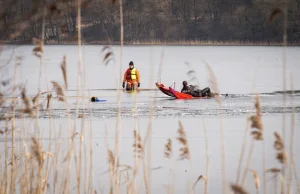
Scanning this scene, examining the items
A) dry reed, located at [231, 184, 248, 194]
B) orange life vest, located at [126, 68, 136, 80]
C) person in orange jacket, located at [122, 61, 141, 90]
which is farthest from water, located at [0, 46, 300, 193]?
dry reed, located at [231, 184, 248, 194]

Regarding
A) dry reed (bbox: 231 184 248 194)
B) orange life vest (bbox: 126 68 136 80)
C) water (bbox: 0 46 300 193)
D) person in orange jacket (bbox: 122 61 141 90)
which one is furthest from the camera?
orange life vest (bbox: 126 68 136 80)

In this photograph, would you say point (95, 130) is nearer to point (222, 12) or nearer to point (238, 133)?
point (238, 133)

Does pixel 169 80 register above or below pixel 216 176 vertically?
above

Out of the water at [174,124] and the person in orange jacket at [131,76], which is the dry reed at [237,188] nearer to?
the water at [174,124]

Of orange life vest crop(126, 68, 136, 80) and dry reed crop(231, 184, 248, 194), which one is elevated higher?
orange life vest crop(126, 68, 136, 80)

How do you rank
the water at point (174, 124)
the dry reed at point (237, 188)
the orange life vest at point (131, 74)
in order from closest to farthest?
the dry reed at point (237, 188), the water at point (174, 124), the orange life vest at point (131, 74)

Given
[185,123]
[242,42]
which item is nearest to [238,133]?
[185,123]

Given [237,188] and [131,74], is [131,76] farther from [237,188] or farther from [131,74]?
[237,188]

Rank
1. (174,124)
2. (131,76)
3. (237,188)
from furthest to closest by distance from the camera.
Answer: (131,76) → (174,124) → (237,188)

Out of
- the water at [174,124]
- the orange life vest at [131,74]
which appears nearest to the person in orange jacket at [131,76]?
the orange life vest at [131,74]

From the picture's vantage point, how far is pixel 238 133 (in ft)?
52.5

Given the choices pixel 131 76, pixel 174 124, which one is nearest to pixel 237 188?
pixel 174 124

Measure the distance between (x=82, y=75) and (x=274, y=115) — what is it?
45.7ft

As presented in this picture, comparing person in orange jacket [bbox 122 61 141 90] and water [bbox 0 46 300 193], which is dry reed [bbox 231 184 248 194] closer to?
water [bbox 0 46 300 193]
